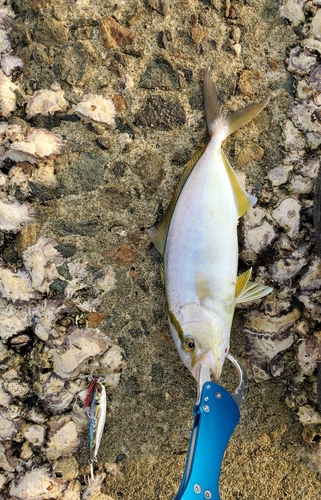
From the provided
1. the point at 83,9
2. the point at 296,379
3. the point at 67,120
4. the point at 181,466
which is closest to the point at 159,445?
the point at 181,466

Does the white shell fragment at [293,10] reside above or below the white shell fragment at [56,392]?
above

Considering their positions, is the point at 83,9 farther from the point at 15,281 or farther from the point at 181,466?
the point at 181,466

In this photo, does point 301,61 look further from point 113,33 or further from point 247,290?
point 247,290

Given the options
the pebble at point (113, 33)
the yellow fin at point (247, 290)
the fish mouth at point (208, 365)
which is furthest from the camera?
the pebble at point (113, 33)

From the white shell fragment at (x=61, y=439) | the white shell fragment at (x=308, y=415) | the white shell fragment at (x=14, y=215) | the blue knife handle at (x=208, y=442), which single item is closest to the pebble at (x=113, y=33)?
the white shell fragment at (x=14, y=215)

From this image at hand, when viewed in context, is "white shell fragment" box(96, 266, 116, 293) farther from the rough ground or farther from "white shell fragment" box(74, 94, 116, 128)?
"white shell fragment" box(74, 94, 116, 128)

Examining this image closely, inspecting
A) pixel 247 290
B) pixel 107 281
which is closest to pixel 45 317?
pixel 107 281

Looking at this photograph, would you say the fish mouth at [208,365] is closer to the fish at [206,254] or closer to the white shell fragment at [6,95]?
the fish at [206,254]
